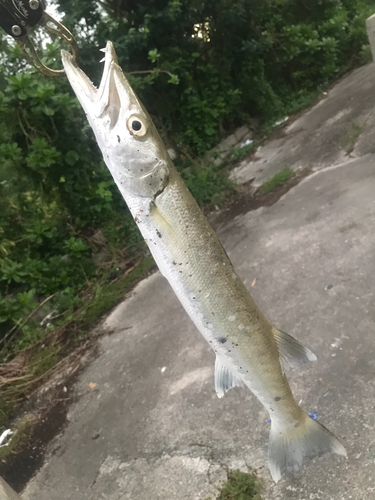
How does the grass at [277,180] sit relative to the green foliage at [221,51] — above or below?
below

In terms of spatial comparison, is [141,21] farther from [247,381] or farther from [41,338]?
[247,381]

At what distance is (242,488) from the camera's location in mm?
2439

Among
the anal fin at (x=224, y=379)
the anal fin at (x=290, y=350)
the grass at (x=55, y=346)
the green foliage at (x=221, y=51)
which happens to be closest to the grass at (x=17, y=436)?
the grass at (x=55, y=346)

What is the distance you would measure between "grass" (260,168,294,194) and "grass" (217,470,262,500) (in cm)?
432

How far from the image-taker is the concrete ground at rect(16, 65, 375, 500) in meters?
2.60

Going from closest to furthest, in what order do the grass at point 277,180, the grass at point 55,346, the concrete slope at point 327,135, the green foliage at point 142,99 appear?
the grass at point 55,346, the green foliage at point 142,99, the concrete slope at point 327,135, the grass at point 277,180

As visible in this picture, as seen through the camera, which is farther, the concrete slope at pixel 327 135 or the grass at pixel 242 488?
the concrete slope at pixel 327 135

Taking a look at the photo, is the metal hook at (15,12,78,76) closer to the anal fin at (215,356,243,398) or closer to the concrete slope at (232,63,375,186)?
A: the anal fin at (215,356,243,398)

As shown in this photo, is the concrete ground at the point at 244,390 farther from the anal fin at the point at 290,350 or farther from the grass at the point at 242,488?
the anal fin at the point at 290,350

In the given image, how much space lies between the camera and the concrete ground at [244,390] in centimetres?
260

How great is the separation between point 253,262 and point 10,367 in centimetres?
302

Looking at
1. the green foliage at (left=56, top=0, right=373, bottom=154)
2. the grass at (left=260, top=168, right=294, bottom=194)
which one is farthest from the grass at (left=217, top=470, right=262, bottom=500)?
the green foliage at (left=56, top=0, right=373, bottom=154)

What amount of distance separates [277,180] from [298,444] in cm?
468

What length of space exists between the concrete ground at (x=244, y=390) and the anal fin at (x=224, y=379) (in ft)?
3.18
